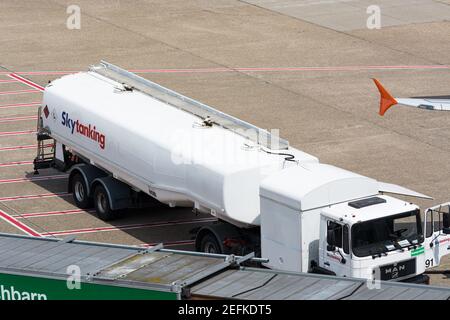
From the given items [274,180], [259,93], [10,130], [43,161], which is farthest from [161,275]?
[259,93]

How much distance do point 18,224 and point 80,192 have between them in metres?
2.22

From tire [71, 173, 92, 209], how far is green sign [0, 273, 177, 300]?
1058cm

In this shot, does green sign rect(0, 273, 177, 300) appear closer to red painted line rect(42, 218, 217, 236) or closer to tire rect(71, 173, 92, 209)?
red painted line rect(42, 218, 217, 236)

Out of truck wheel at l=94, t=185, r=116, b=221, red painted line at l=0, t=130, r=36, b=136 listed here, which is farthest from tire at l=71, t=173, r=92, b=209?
red painted line at l=0, t=130, r=36, b=136

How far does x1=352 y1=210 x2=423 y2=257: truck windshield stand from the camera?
22547mm

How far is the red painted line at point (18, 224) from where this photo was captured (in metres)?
29.0

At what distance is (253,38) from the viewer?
48875 mm

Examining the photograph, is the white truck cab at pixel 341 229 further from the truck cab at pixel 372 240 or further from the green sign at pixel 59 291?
the green sign at pixel 59 291

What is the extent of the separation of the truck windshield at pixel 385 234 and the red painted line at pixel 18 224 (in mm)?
9830

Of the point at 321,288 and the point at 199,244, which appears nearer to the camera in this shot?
the point at 321,288

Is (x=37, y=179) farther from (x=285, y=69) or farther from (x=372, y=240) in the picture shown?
(x=285, y=69)

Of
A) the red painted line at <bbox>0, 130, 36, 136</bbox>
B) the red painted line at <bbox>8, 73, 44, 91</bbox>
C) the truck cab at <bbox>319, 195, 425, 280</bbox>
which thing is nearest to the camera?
the truck cab at <bbox>319, 195, 425, 280</bbox>

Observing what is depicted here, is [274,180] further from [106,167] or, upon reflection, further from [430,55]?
[430,55]
